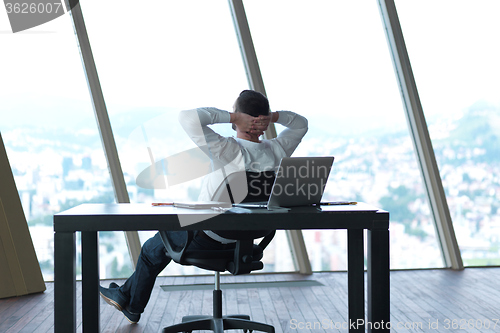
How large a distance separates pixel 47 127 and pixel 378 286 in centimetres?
300

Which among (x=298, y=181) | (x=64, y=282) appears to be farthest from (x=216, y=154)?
(x=64, y=282)

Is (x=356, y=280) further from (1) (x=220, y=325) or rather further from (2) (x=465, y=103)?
(2) (x=465, y=103)

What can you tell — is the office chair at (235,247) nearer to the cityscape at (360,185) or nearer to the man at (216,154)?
the man at (216,154)

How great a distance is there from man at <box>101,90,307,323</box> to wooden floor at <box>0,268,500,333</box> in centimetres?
19

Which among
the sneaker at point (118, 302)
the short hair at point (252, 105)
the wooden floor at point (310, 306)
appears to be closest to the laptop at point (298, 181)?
the short hair at point (252, 105)

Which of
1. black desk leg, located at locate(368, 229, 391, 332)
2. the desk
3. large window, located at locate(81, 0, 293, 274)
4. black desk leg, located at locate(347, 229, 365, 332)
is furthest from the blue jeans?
large window, located at locate(81, 0, 293, 274)

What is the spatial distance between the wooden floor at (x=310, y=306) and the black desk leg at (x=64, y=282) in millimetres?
887

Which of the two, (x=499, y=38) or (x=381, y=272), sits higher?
(x=499, y=38)

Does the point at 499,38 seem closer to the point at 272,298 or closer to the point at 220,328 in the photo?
the point at 272,298

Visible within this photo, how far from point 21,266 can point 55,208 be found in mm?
604

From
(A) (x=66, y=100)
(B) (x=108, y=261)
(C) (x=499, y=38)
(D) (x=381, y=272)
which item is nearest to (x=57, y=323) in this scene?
(D) (x=381, y=272)

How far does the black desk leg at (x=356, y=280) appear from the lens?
7.35 feet

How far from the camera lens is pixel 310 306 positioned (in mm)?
3096

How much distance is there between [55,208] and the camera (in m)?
3.97
